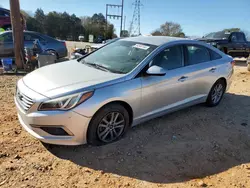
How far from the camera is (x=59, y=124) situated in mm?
2779

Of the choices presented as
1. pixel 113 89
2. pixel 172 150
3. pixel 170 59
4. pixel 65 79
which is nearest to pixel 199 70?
pixel 170 59

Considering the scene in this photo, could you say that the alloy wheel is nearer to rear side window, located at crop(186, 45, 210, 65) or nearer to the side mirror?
the side mirror

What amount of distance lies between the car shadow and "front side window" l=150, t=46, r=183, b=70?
1015 mm

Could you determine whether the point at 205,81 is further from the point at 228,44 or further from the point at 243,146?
the point at 228,44

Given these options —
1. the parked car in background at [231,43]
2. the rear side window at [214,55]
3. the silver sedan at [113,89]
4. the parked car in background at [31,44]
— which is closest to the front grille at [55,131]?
the silver sedan at [113,89]

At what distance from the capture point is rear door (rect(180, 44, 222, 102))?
4.16m

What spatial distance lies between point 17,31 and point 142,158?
686 centimetres

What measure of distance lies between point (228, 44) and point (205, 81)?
9381mm

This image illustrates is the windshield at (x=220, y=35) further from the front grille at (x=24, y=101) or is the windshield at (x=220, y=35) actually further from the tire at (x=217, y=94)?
the front grille at (x=24, y=101)

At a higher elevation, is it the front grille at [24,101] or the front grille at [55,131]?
the front grille at [24,101]

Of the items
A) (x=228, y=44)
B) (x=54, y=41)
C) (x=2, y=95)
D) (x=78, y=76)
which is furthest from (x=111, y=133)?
(x=228, y=44)

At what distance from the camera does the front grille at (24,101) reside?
2827 mm

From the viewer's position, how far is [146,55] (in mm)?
3598

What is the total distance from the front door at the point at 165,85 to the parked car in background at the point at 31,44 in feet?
22.8
